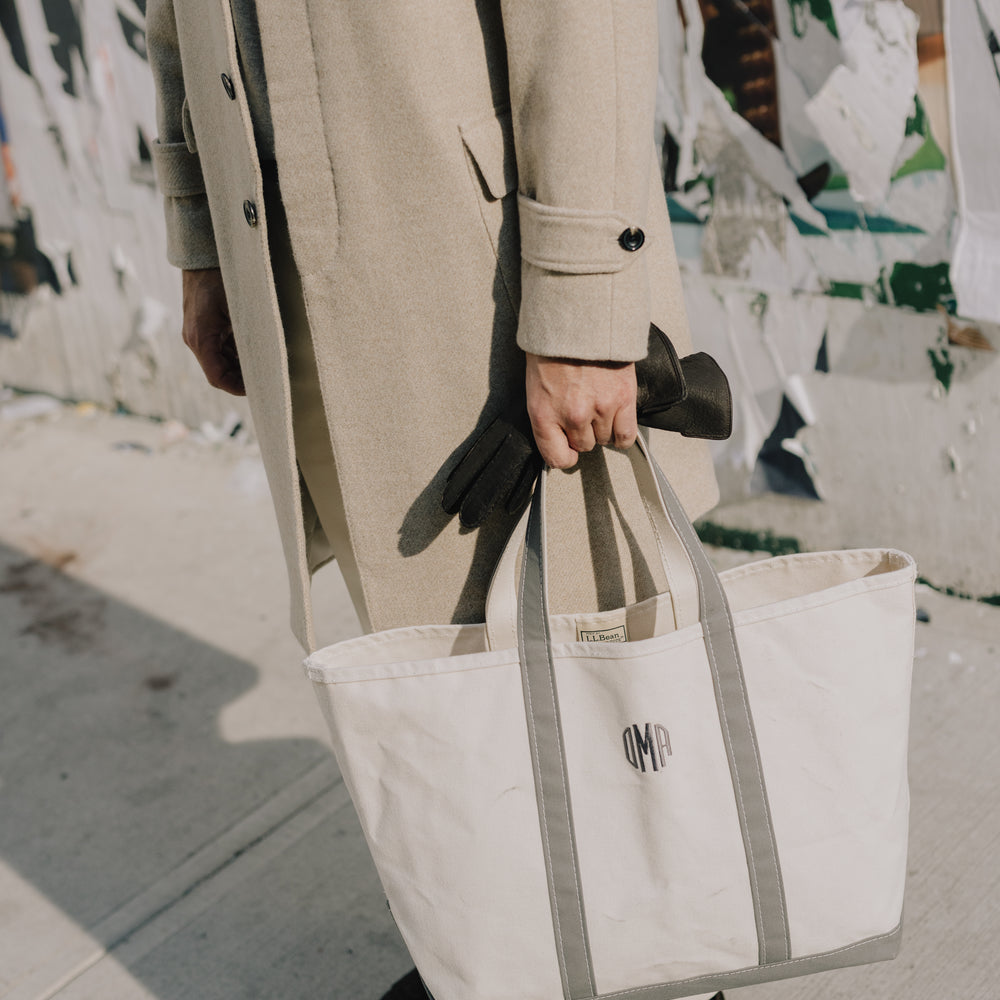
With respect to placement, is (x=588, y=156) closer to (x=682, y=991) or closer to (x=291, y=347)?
(x=291, y=347)

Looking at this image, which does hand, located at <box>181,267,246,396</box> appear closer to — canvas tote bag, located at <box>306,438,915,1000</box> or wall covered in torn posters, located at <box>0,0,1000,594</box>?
canvas tote bag, located at <box>306,438,915,1000</box>

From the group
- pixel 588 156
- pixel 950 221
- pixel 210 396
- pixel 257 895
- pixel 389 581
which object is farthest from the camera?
pixel 210 396

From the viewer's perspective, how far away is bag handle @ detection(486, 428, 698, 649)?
45.0 inches

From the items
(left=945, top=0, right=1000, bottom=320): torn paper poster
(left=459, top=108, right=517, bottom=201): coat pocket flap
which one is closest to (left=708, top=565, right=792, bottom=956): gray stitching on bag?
(left=459, top=108, right=517, bottom=201): coat pocket flap

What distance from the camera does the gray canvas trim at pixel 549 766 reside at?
1.11 meters

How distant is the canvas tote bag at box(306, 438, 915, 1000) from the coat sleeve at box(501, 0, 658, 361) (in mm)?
191

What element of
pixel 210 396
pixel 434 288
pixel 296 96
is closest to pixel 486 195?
pixel 434 288

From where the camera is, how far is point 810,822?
3.76 ft

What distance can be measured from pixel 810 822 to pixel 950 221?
168cm

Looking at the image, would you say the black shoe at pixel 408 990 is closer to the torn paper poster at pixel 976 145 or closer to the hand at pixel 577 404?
the hand at pixel 577 404

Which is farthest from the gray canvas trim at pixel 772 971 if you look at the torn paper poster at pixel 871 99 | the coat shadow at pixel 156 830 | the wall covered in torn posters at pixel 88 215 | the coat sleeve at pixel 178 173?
the wall covered in torn posters at pixel 88 215

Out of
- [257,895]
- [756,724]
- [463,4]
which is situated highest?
[463,4]

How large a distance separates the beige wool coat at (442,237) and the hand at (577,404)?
3 centimetres

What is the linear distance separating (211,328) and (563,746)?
0.94 meters
